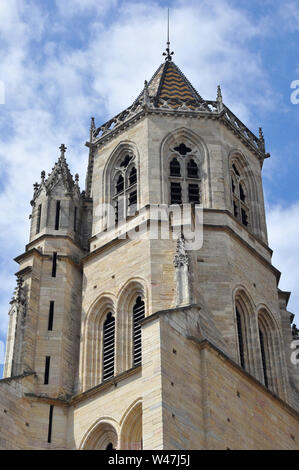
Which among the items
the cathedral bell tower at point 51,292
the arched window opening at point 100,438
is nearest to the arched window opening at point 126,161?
the cathedral bell tower at point 51,292

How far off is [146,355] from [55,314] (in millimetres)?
6298

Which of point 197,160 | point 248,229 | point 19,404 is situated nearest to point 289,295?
point 248,229

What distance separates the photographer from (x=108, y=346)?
108 feet

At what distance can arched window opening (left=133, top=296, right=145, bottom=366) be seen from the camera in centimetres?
3189

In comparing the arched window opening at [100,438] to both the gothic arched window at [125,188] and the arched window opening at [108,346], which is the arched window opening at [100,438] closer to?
the arched window opening at [108,346]

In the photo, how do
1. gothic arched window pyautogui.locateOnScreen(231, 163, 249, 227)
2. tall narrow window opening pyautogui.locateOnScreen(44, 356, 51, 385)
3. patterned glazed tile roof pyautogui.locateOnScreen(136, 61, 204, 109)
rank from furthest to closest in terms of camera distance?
patterned glazed tile roof pyautogui.locateOnScreen(136, 61, 204, 109), gothic arched window pyautogui.locateOnScreen(231, 163, 249, 227), tall narrow window opening pyautogui.locateOnScreen(44, 356, 51, 385)

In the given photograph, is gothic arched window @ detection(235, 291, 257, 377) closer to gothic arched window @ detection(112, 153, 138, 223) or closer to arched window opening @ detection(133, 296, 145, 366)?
arched window opening @ detection(133, 296, 145, 366)

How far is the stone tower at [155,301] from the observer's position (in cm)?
2881

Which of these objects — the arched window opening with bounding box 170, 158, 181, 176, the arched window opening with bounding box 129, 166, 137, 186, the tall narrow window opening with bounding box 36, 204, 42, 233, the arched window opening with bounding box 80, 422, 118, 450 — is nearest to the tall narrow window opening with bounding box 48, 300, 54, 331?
the tall narrow window opening with bounding box 36, 204, 42, 233

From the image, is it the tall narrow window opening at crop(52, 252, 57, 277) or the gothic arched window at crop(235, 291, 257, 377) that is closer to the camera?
the gothic arched window at crop(235, 291, 257, 377)

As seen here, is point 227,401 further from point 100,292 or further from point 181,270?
point 100,292

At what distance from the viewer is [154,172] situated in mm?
36188

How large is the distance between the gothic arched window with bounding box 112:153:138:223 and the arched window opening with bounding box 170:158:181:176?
1195mm

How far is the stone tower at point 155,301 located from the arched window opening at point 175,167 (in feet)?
0.15
